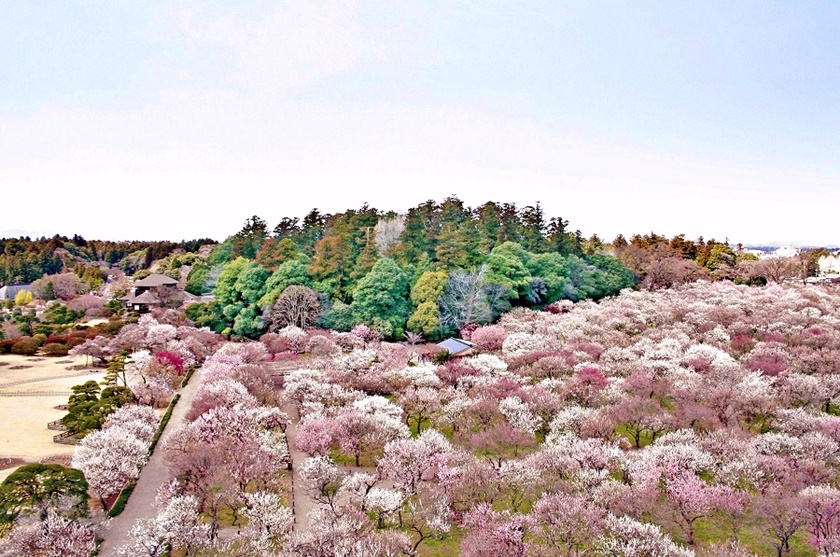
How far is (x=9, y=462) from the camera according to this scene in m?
19.9

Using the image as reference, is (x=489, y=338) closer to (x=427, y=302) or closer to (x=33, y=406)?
(x=427, y=302)

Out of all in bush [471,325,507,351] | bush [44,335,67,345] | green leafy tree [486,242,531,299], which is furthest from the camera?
bush [44,335,67,345]

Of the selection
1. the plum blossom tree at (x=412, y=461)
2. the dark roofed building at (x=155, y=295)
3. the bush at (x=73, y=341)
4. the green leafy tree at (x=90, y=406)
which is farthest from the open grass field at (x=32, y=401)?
the dark roofed building at (x=155, y=295)

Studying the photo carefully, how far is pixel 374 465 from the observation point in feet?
60.8

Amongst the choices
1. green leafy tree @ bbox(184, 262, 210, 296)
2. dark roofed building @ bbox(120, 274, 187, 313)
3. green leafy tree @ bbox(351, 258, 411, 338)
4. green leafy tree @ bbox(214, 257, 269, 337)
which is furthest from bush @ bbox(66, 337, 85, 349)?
green leafy tree @ bbox(351, 258, 411, 338)

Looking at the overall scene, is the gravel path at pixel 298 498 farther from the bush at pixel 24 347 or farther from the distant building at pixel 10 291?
the distant building at pixel 10 291

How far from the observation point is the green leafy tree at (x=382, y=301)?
39.2 meters

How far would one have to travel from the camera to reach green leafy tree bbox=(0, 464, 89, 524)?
1252 cm

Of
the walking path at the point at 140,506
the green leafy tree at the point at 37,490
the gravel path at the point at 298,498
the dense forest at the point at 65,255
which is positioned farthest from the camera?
the dense forest at the point at 65,255

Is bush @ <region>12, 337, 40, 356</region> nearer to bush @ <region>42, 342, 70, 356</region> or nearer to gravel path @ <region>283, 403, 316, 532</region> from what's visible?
bush @ <region>42, 342, 70, 356</region>

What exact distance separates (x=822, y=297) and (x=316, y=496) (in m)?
46.0

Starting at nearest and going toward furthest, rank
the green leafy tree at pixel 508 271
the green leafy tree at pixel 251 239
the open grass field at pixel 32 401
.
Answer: the open grass field at pixel 32 401
the green leafy tree at pixel 508 271
the green leafy tree at pixel 251 239

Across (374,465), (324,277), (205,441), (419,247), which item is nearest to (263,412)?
(205,441)

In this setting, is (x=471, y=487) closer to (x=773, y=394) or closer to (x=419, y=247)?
(x=773, y=394)
